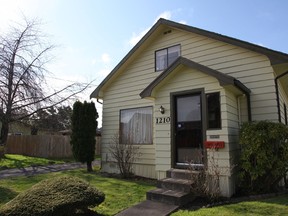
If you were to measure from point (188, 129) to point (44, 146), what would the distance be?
16729 mm

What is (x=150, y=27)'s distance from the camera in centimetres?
1046

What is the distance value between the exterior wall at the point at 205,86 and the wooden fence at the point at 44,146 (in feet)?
37.8

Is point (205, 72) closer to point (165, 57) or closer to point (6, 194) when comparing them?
point (165, 57)

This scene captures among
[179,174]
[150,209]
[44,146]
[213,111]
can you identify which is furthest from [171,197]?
[44,146]

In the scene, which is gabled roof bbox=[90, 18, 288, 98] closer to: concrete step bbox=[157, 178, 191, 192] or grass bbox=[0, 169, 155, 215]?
concrete step bbox=[157, 178, 191, 192]

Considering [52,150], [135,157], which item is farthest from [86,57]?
[52,150]

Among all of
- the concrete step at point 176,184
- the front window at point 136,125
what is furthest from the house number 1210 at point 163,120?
the concrete step at point 176,184

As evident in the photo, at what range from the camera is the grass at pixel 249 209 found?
16.5ft

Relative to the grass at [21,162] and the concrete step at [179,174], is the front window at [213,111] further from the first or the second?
the grass at [21,162]

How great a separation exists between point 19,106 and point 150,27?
13.0 m

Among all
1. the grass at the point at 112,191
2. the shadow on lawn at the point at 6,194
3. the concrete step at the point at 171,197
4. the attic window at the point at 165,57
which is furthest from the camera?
the attic window at the point at 165,57

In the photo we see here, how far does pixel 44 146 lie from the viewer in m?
21.1

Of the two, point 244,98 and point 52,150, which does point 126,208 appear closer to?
point 244,98

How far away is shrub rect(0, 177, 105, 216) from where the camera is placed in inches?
186
